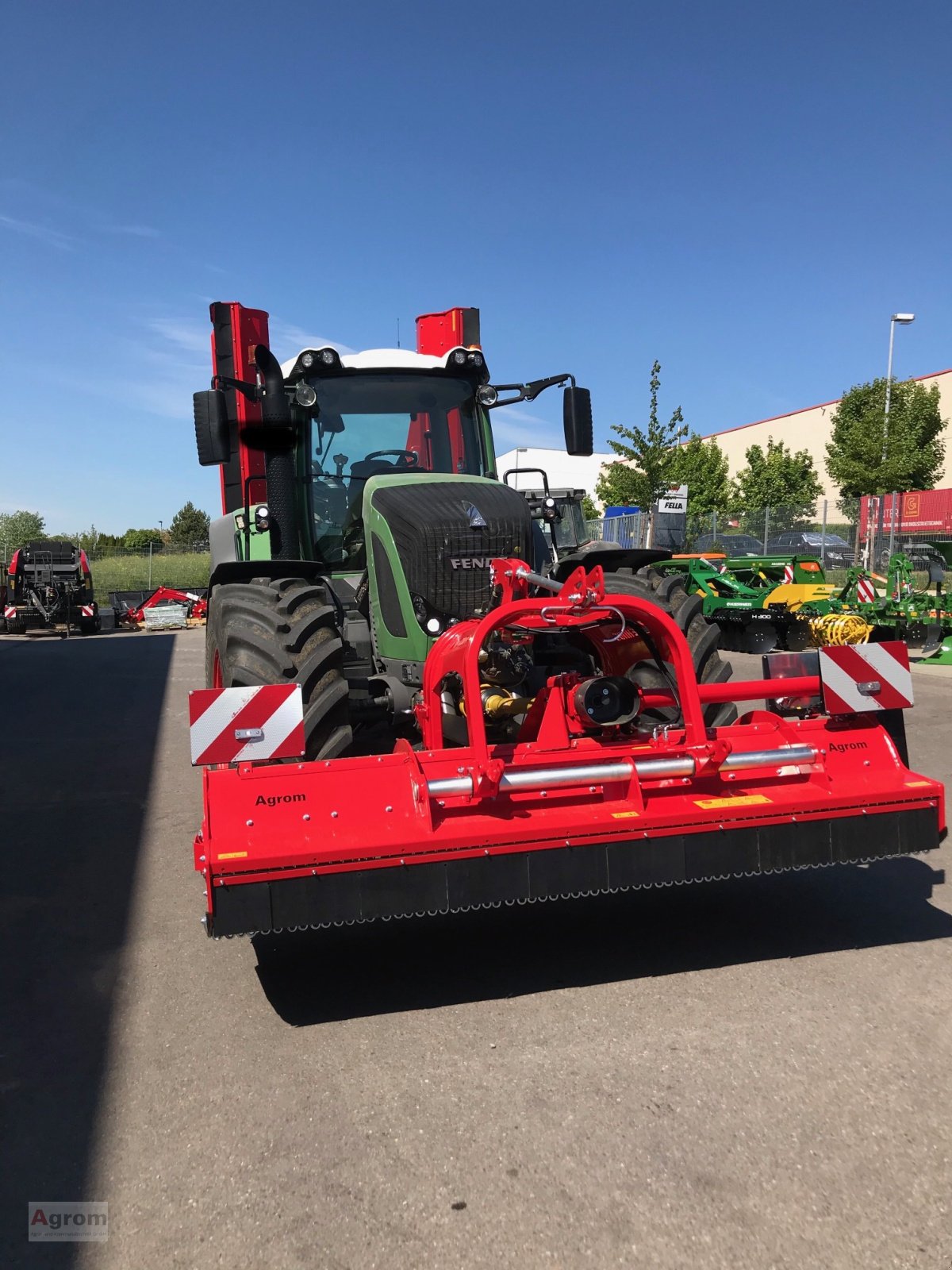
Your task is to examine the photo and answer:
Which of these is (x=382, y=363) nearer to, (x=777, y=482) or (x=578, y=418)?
(x=578, y=418)

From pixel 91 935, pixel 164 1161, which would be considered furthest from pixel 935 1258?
pixel 91 935

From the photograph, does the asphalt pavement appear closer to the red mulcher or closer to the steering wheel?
the red mulcher

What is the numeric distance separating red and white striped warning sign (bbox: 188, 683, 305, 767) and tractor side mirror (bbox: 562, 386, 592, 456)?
133 inches

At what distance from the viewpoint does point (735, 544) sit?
89.4ft

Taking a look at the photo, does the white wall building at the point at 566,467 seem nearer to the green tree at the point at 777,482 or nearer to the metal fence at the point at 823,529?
the green tree at the point at 777,482

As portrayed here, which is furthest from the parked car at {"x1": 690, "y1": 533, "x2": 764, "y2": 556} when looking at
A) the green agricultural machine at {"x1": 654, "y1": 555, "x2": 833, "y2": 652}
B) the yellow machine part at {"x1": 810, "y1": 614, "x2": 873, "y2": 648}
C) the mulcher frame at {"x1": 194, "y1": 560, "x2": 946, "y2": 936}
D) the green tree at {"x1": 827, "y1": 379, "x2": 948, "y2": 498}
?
the mulcher frame at {"x1": 194, "y1": 560, "x2": 946, "y2": 936}

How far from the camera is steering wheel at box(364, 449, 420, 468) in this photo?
20.7 feet

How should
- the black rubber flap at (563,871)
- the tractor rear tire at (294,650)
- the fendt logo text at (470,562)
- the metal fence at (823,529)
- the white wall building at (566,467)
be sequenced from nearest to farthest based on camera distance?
1. the black rubber flap at (563,871)
2. the tractor rear tire at (294,650)
3. the fendt logo text at (470,562)
4. the metal fence at (823,529)
5. the white wall building at (566,467)

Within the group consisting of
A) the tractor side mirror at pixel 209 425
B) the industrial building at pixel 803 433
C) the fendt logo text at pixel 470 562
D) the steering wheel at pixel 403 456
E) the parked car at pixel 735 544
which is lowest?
the parked car at pixel 735 544

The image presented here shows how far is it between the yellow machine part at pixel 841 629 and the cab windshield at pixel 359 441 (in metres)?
8.05

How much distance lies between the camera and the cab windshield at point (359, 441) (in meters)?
6.23

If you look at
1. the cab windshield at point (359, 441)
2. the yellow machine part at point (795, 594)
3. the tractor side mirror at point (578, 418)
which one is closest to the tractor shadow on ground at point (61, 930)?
the cab windshield at point (359, 441)

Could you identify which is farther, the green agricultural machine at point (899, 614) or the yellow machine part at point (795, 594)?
the yellow machine part at point (795, 594)

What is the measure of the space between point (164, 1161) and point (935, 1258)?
1906mm
